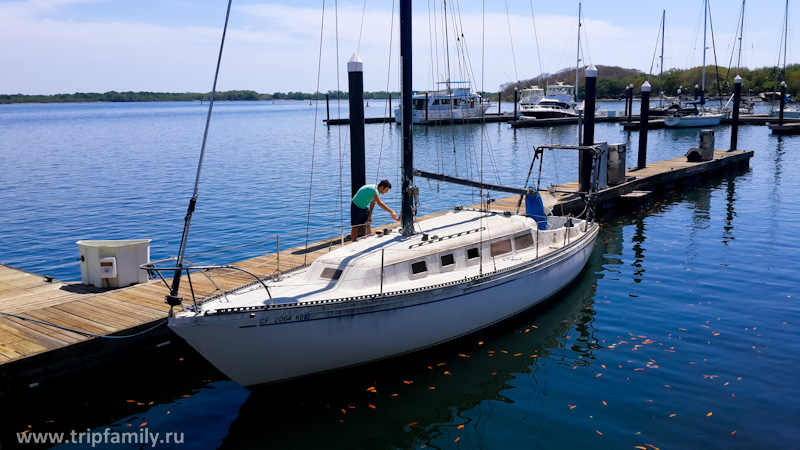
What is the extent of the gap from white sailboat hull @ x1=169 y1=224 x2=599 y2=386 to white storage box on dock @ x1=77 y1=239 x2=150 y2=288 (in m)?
5.39

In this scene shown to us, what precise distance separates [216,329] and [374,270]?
3.37 meters

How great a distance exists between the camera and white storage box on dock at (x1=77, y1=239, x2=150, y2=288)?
45.7ft

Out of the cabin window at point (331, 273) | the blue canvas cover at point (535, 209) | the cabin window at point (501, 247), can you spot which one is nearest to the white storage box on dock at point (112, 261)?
the cabin window at point (331, 273)

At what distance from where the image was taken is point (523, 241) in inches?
592

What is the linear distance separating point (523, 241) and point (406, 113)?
15.2ft

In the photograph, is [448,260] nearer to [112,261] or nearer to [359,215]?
[359,215]

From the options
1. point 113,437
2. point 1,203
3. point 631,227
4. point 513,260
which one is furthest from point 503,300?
point 1,203

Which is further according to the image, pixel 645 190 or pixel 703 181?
pixel 703 181

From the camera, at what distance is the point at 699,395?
11031 millimetres

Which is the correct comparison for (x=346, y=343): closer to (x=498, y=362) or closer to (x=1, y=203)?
(x=498, y=362)

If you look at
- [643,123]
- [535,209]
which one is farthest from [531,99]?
[535,209]

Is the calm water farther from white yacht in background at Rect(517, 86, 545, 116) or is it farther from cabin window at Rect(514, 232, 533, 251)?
white yacht in background at Rect(517, 86, 545, 116)

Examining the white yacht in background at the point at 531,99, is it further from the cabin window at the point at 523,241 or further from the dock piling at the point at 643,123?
the cabin window at the point at 523,241

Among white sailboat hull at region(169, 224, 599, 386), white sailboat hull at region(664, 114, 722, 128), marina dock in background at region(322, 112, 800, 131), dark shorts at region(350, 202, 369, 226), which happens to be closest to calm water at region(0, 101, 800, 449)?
dark shorts at region(350, 202, 369, 226)
